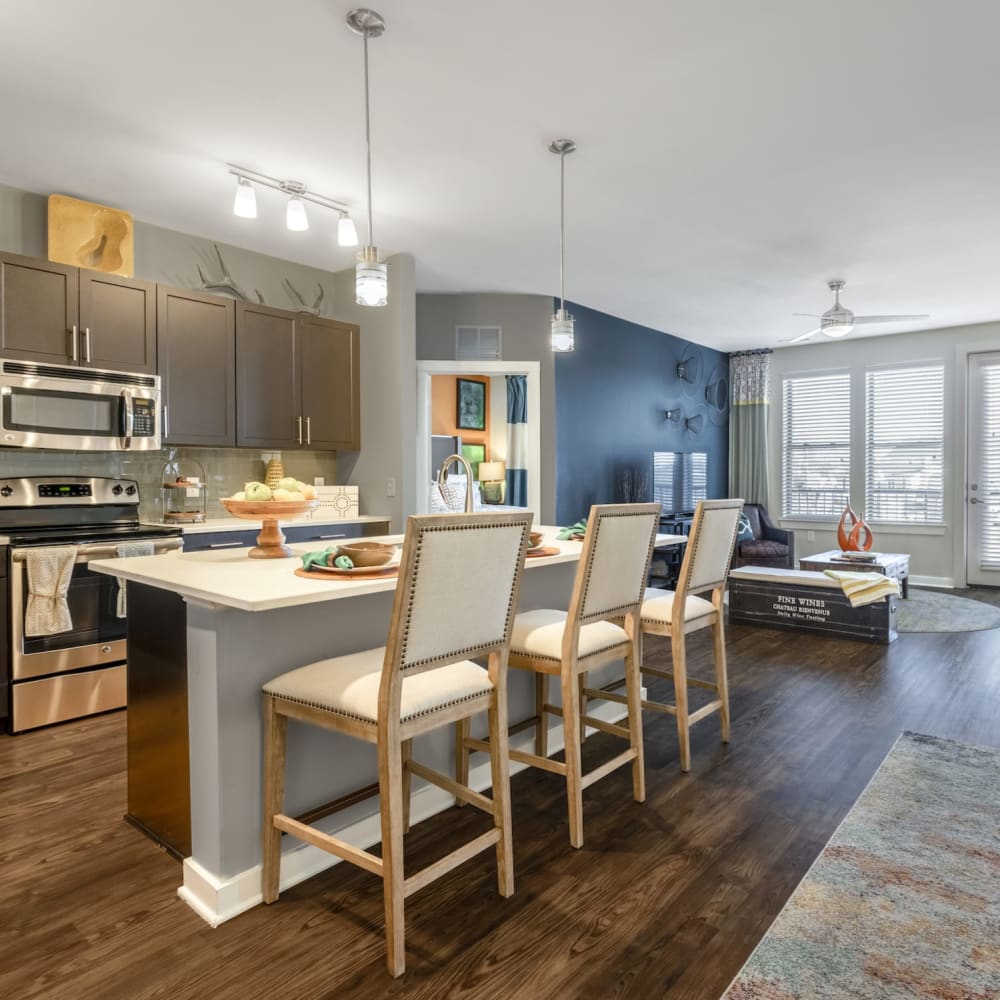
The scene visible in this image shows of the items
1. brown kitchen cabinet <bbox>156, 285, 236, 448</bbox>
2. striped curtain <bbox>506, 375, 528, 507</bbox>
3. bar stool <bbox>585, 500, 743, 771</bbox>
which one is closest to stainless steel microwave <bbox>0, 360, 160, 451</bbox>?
brown kitchen cabinet <bbox>156, 285, 236, 448</bbox>

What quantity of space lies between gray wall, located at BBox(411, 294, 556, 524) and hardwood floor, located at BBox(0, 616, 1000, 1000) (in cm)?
308

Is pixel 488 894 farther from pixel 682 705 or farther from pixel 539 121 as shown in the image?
pixel 539 121

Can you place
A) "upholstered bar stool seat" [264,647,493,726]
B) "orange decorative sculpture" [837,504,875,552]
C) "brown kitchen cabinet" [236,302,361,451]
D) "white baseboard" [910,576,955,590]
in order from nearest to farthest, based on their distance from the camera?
1. "upholstered bar stool seat" [264,647,493,726]
2. "brown kitchen cabinet" [236,302,361,451]
3. "orange decorative sculpture" [837,504,875,552]
4. "white baseboard" [910,576,955,590]

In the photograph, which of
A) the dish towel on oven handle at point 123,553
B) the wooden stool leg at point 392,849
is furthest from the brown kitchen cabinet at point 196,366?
the wooden stool leg at point 392,849

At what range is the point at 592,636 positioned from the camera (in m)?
2.38

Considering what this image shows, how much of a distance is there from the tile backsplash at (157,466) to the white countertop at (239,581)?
1.83 meters

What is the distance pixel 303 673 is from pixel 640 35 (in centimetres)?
228

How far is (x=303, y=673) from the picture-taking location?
1842 millimetres

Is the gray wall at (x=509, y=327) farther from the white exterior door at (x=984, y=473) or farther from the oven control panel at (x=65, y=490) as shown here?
the white exterior door at (x=984, y=473)

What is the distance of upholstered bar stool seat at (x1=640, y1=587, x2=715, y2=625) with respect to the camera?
112 inches

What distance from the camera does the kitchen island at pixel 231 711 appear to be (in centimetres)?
183

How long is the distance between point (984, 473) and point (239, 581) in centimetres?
749

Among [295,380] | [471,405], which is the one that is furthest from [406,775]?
[471,405]

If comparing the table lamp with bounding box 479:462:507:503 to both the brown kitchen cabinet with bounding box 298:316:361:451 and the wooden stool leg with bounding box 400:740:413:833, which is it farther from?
the wooden stool leg with bounding box 400:740:413:833
